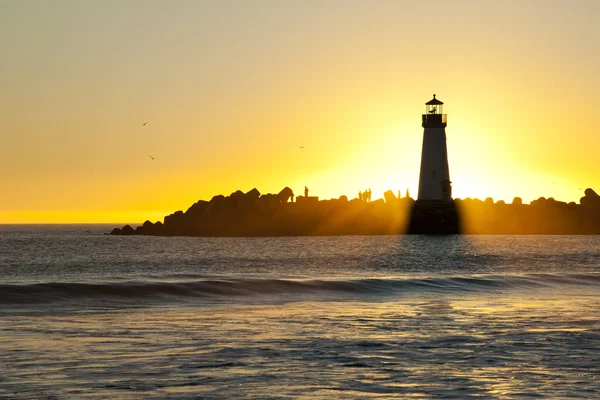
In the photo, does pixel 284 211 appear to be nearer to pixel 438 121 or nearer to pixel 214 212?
pixel 214 212

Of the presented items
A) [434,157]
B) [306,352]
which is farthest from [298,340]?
[434,157]

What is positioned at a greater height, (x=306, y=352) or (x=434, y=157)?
(x=434, y=157)

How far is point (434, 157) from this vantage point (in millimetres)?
83875

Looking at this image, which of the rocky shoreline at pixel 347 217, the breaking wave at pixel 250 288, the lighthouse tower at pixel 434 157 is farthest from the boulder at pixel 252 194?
the breaking wave at pixel 250 288

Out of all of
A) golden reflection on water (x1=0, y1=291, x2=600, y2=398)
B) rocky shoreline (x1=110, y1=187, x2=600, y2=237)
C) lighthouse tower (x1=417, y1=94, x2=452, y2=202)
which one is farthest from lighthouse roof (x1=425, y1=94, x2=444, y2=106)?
golden reflection on water (x1=0, y1=291, x2=600, y2=398)

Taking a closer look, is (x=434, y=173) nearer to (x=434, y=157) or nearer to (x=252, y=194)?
(x=434, y=157)

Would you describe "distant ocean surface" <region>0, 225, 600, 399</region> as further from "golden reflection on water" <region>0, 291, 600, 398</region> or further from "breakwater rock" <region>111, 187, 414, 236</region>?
"breakwater rock" <region>111, 187, 414, 236</region>

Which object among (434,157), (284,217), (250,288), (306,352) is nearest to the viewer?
(306,352)

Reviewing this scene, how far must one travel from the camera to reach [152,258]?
6362 cm

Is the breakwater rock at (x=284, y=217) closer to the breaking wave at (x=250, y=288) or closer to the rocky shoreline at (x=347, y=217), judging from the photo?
the rocky shoreline at (x=347, y=217)

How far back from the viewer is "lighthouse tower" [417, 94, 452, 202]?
84.1 m

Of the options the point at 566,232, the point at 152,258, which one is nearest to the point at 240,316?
the point at 152,258

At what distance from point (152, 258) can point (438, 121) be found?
33.7 meters

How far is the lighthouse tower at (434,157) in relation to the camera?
84.1m
